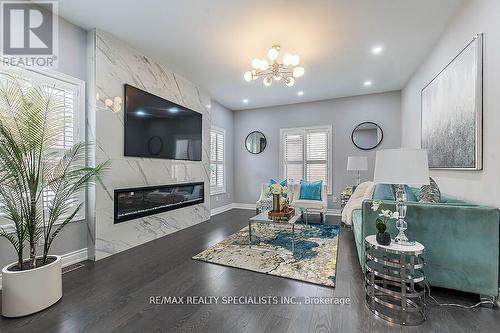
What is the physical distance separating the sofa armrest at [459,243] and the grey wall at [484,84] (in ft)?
→ 0.89

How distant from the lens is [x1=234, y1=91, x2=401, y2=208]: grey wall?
5.42 m

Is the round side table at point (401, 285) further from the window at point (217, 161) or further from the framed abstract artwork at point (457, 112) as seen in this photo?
the window at point (217, 161)

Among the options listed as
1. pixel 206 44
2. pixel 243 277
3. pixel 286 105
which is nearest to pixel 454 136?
pixel 243 277

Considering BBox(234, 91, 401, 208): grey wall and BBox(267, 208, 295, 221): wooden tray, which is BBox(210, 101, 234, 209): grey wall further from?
BBox(267, 208, 295, 221): wooden tray

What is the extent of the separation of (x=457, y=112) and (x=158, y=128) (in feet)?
13.5

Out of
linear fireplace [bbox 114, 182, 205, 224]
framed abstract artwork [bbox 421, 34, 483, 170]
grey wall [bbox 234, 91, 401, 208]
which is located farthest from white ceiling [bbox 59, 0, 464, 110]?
linear fireplace [bbox 114, 182, 205, 224]

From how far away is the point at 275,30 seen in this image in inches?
116

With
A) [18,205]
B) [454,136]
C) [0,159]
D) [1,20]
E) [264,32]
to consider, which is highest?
[264,32]

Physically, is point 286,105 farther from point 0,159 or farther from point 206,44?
point 0,159

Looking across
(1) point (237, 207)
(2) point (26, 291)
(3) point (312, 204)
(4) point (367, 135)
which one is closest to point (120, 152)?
(2) point (26, 291)

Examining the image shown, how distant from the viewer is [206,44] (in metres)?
3.33

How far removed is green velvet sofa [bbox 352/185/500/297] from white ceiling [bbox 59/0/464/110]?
86.4 inches

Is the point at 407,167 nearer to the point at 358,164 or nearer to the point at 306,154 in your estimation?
the point at 358,164

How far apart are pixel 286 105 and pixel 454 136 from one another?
412cm
